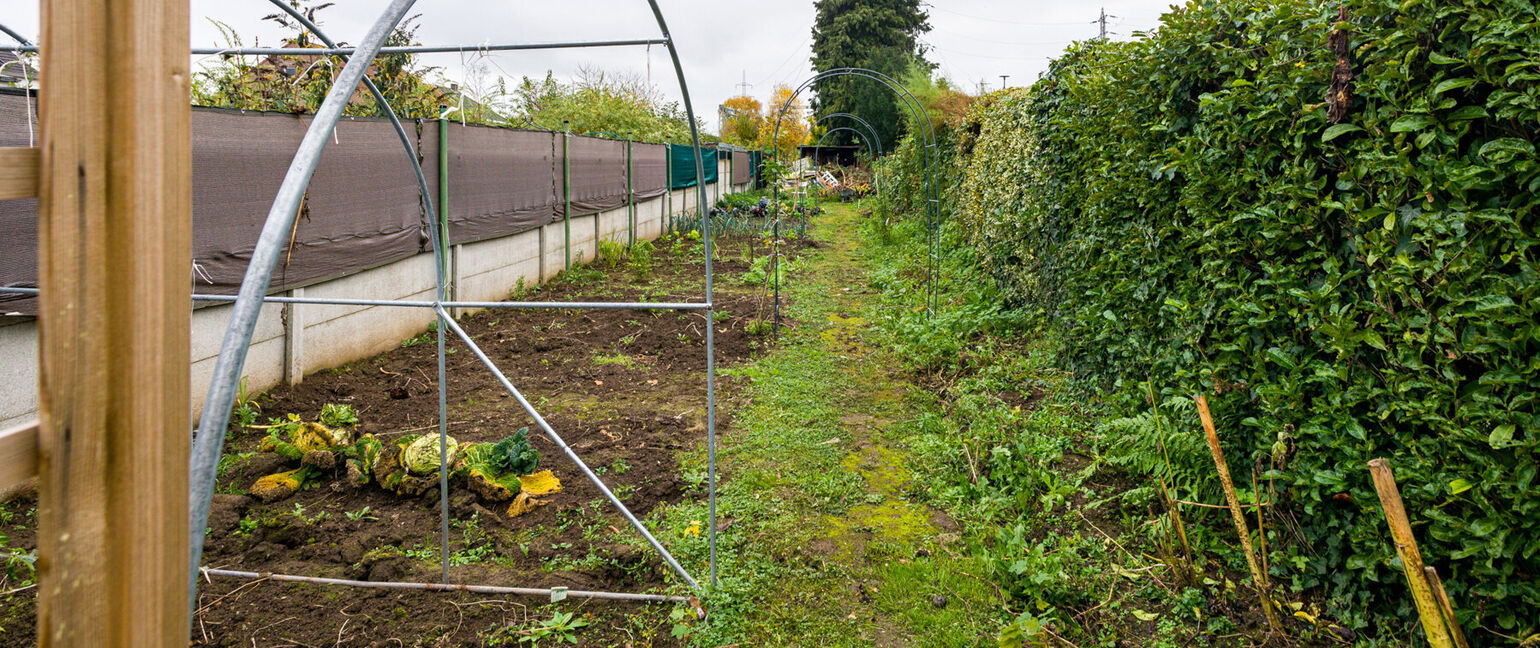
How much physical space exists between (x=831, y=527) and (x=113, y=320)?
3.31 metres

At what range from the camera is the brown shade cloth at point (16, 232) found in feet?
12.3

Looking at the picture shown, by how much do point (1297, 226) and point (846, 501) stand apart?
2.31m

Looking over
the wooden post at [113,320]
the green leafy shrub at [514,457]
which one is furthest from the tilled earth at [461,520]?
the wooden post at [113,320]

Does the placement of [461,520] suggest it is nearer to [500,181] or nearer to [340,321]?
[340,321]

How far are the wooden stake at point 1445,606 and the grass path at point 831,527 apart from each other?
135cm

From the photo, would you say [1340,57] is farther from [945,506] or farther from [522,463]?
[522,463]

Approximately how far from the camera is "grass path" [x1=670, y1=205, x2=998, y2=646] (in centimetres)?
308

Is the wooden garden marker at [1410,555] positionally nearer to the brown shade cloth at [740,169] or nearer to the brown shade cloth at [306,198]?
the brown shade cloth at [306,198]

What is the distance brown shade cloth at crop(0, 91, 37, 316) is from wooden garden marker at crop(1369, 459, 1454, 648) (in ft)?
17.2

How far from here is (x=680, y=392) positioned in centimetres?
603

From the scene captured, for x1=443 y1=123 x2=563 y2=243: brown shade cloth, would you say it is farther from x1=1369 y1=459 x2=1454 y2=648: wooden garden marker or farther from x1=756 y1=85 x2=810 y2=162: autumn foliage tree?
x1=756 y1=85 x2=810 y2=162: autumn foliage tree

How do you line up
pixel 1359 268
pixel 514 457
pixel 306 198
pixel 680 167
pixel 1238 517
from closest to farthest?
pixel 1359 268, pixel 1238 517, pixel 514 457, pixel 306 198, pixel 680 167

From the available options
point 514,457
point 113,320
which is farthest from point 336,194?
point 113,320

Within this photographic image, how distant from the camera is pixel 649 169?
15469 millimetres
